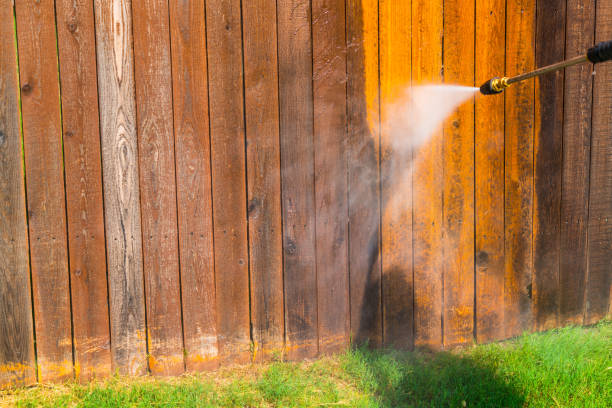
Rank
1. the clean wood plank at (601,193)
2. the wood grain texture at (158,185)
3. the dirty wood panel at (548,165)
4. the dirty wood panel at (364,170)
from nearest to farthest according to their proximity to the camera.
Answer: the wood grain texture at (158,185) < the dirty wood panel at (364,170) < the dirty wood panel at (548,165) < the clean wood plank at (601,193)

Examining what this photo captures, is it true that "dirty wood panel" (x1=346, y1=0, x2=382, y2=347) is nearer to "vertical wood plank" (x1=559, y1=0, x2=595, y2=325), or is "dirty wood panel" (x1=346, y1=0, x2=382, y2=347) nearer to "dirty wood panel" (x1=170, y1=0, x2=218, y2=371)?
"dirty wood panel" (x1=170, y1=0, x2=218, y2=371)

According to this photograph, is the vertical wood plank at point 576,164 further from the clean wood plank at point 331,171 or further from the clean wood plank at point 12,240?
the clean wood plank at point 12,240

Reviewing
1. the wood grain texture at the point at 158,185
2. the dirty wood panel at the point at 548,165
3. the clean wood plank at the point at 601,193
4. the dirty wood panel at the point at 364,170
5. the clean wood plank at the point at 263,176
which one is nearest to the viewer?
the wood grain texture at the point at 158,185

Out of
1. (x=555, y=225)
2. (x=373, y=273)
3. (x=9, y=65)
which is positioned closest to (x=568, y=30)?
(x=555, y=225)

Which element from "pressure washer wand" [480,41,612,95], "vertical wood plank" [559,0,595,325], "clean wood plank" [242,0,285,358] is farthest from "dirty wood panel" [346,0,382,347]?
"vertical wood plank" [559,0,595,325]

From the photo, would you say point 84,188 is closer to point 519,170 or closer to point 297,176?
point 297,176

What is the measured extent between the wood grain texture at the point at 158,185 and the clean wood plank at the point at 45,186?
386 millimetres

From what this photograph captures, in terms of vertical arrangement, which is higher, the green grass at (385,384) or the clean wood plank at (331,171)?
the clean wood plank at (331,171)

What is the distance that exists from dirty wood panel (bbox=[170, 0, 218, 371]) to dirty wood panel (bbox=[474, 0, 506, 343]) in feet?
5.12

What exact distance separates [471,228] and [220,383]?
168 centimetres

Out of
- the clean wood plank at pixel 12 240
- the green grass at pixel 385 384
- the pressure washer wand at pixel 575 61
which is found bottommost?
the green grass at pixel 385 384

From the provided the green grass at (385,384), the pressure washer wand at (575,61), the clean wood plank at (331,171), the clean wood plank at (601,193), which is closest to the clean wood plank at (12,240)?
the green grass at (385,384)

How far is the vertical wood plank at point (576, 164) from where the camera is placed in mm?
3090

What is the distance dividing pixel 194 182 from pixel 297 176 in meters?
0.55
